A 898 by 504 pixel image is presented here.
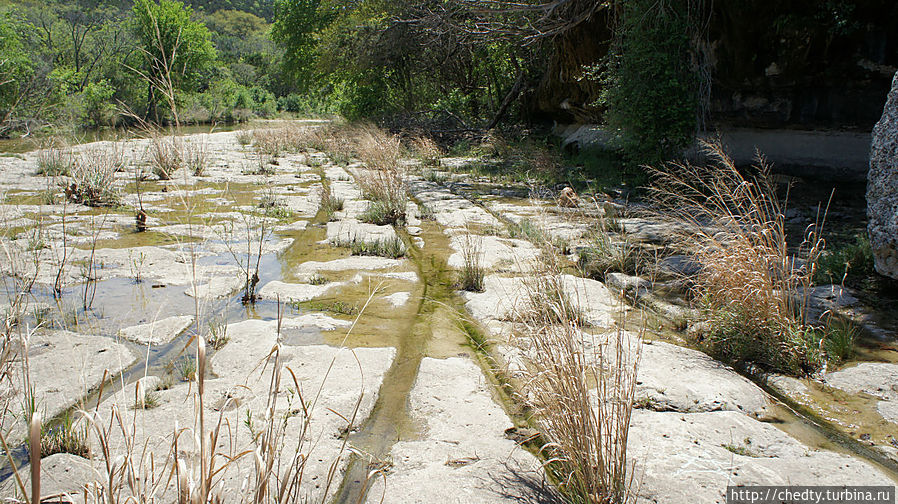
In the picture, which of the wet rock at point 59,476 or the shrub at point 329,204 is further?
the shrub at point 329,204

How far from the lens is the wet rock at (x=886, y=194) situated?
121 inches

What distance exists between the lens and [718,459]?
1.84 metres

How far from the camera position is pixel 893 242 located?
3039 millimetres

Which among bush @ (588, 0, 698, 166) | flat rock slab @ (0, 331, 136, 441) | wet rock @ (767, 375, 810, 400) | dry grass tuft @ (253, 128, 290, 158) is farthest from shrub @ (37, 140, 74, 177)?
wet rock @ (767, 375, 810, 400)

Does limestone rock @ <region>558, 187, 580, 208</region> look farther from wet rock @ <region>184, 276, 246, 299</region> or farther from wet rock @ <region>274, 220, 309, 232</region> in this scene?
wet rock @ <region>274, 220, 309, 232</region>

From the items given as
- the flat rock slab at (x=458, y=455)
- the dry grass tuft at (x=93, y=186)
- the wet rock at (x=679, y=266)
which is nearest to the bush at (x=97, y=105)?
the dry grass tuft at (x=93, y=186)

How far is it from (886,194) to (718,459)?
7.43 ft

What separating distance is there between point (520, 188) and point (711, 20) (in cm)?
320

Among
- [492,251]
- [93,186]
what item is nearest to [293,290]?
[492,251]

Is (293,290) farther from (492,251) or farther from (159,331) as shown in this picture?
(492,251)

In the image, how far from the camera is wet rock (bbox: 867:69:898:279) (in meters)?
3.06

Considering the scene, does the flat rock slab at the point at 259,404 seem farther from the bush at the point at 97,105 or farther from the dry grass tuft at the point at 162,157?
the bush at the point at 97,105

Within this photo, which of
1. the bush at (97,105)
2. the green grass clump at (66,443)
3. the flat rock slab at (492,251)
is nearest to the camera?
the green grass clump at (66,443)

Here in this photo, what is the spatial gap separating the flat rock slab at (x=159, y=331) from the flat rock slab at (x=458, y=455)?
138 cm
